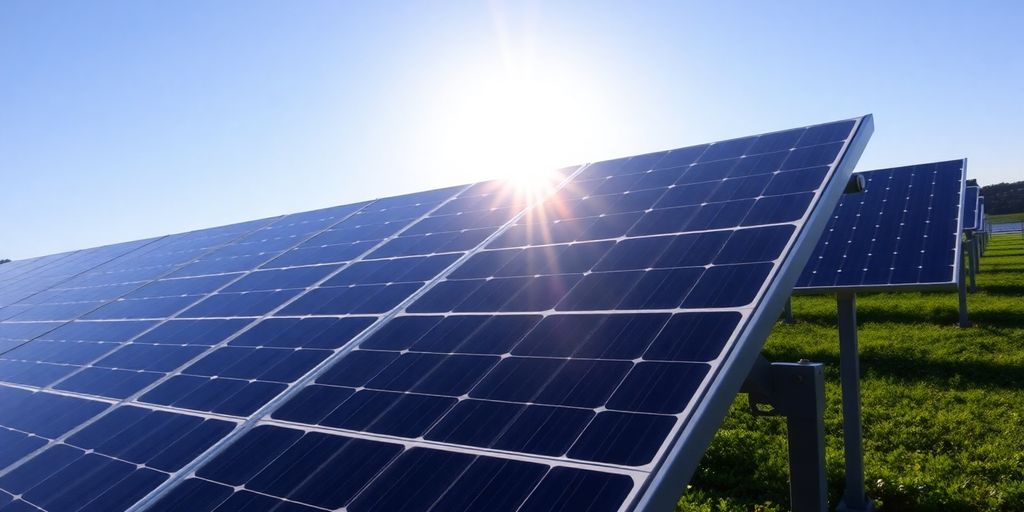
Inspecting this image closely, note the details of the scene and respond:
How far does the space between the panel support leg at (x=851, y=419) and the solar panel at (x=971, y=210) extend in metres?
14.7

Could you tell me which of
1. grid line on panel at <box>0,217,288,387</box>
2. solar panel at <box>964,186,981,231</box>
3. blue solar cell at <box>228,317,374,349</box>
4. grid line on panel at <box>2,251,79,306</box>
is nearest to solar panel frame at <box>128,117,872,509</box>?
blue solar cell at <box>228,317,374,349</box>

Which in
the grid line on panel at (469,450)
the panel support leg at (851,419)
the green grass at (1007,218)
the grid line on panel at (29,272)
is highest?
the grid line on panel at (29,272)

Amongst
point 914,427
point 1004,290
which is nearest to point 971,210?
point 1004,290

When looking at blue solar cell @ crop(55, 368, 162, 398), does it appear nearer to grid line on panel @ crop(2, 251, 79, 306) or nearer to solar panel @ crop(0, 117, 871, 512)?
solar panel @ crop(0, 117, 871, 512)

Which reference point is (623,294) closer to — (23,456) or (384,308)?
(384,308)

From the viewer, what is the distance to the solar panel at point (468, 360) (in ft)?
12.8

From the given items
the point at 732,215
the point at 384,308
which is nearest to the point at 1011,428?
the point at 732,215

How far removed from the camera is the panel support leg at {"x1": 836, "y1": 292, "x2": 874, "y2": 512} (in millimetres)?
9055

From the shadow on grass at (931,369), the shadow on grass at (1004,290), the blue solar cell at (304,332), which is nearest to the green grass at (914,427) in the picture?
the shadow on grass at (931,369)

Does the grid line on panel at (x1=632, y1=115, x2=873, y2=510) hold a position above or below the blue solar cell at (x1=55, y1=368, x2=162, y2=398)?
above

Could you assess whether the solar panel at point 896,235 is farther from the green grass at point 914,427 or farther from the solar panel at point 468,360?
the solar panel at point 468,360

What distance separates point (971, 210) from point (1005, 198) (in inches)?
6429

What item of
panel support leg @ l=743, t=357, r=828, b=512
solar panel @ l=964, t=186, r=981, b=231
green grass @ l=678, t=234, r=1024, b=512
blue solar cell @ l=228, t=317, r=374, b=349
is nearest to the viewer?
panel support leg @ l=743, t=357, r=828, b=512

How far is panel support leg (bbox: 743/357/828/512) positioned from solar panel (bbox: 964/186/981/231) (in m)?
18.9
